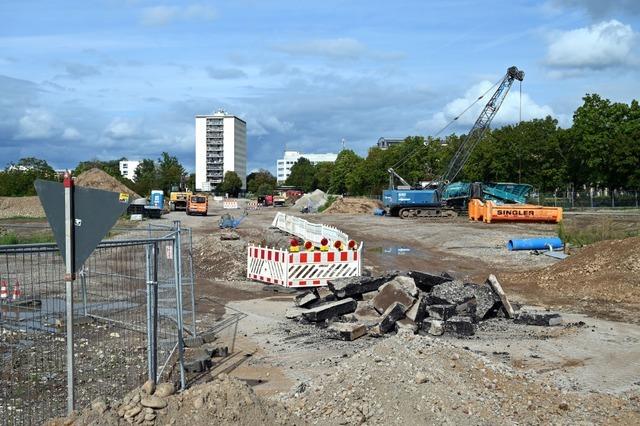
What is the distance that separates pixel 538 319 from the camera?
12.4 m

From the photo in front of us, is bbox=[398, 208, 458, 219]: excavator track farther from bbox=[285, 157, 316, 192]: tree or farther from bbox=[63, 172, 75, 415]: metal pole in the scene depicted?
bbox=[285, 157, 316, 192]: tree

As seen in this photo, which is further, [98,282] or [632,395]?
[98,282]

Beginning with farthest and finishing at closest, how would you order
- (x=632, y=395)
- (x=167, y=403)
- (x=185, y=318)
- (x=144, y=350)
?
(x=185, y=318), (x=144, y=350), (x=632, y=395), (x=167, y=403)

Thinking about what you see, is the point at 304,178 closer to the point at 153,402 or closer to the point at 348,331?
the point at 348,331

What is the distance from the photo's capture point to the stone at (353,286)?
13.5 m

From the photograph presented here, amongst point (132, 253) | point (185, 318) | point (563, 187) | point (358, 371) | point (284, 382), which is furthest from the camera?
point (563, 187)

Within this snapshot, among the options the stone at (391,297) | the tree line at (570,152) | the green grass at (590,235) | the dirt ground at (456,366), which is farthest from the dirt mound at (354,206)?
the stone at (391,297)

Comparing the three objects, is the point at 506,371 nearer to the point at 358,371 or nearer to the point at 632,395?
the point at 632,395

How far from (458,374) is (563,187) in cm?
6838

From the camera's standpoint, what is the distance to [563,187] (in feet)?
233

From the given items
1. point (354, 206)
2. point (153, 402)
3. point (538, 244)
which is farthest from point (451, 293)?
point (354, 206)

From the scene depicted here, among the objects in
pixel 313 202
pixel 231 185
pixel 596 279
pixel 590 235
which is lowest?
pixel 596 279

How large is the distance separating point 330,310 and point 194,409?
23.2ft

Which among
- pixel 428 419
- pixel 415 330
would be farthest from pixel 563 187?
pixel 428 419
